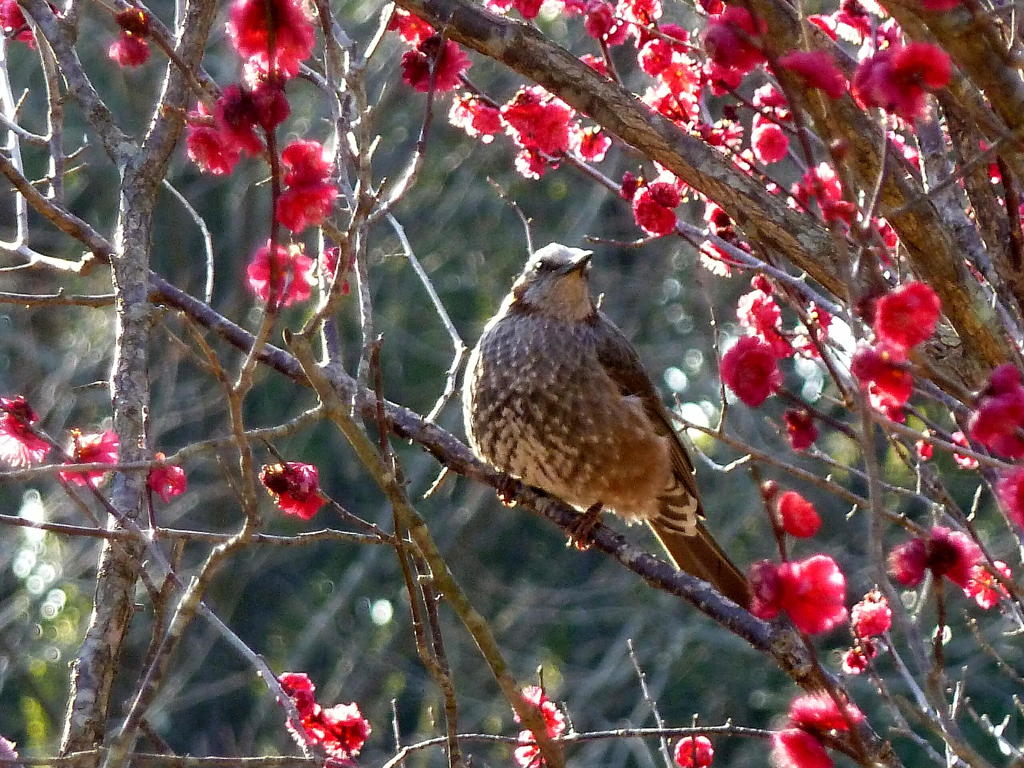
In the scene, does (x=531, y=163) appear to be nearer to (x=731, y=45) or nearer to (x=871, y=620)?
(x=871, y=620)

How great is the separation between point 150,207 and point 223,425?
23.3 feet

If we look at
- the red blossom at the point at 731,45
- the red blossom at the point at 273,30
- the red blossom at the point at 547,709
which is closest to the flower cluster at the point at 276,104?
the red blossom at the point at 273,30

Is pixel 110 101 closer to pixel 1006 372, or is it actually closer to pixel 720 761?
pixel 720 761

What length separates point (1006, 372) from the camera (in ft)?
5.19

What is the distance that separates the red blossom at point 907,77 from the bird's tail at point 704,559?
2.37 metres

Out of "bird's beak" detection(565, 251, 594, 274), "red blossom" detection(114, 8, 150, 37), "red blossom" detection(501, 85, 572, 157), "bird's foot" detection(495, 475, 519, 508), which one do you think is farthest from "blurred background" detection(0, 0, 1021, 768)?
"red blossom" detection(114, 8, 150, 37)

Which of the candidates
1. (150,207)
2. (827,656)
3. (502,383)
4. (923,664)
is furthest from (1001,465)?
(827,656)

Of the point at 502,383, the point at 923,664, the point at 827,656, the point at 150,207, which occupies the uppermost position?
the point at 923,664

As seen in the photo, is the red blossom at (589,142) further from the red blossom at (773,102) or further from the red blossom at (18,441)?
the red blossom at (18,441)

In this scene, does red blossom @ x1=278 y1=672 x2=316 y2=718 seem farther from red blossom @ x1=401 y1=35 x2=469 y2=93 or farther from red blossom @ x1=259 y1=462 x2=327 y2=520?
red blossom @ x1=401 y1=35 x2=469 y2=93

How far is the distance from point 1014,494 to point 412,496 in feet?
24.9

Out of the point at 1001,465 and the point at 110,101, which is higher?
the point at 1001,465

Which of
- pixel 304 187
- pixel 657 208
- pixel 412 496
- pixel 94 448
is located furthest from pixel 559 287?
pixel 412 496

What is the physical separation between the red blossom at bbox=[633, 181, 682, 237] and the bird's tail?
1.31 metres
